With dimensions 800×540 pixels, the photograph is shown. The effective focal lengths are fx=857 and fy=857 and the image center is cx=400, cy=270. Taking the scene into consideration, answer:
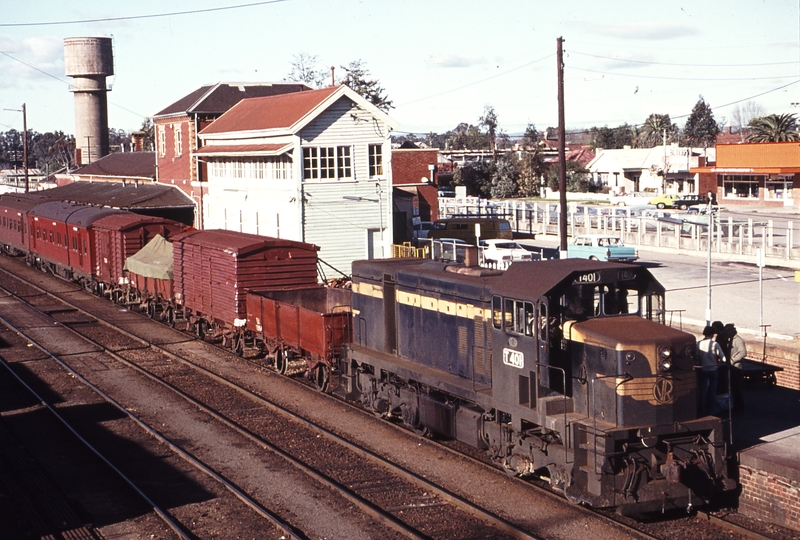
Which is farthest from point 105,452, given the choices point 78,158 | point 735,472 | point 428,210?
point 78,158

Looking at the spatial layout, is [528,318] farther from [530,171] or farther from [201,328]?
[530,171]

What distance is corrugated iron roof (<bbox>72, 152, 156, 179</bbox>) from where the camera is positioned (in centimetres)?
5895

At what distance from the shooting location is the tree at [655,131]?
13150 cm

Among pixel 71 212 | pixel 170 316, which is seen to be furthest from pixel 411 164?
pixel 170 316

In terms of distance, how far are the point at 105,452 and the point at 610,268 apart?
980 centimetres

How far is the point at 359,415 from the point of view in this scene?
17938mm

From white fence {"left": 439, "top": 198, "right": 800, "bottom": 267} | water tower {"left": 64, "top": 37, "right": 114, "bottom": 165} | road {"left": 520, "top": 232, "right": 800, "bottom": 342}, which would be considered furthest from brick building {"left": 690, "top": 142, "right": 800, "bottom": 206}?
water tower {"left": 64, "top": 37, "right": 114, "bottom": 165}

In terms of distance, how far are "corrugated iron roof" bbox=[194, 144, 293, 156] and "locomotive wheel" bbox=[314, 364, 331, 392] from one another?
617 inches

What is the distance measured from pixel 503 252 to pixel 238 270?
18245mm

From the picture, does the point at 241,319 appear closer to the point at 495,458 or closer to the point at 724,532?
the point at 495,458

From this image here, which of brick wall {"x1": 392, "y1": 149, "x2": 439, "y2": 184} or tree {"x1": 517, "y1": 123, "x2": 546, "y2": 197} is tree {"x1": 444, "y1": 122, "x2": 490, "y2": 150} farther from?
brick wall {"x1": 392, "y1": 149, "x2": 439, "y2": 184}

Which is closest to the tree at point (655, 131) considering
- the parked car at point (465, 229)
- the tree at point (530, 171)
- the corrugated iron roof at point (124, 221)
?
the tree at point (530, 171)

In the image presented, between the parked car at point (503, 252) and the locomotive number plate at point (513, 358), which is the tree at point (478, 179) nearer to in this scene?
the parked car at point (503, 252)

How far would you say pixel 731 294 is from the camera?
30953 millimetres
